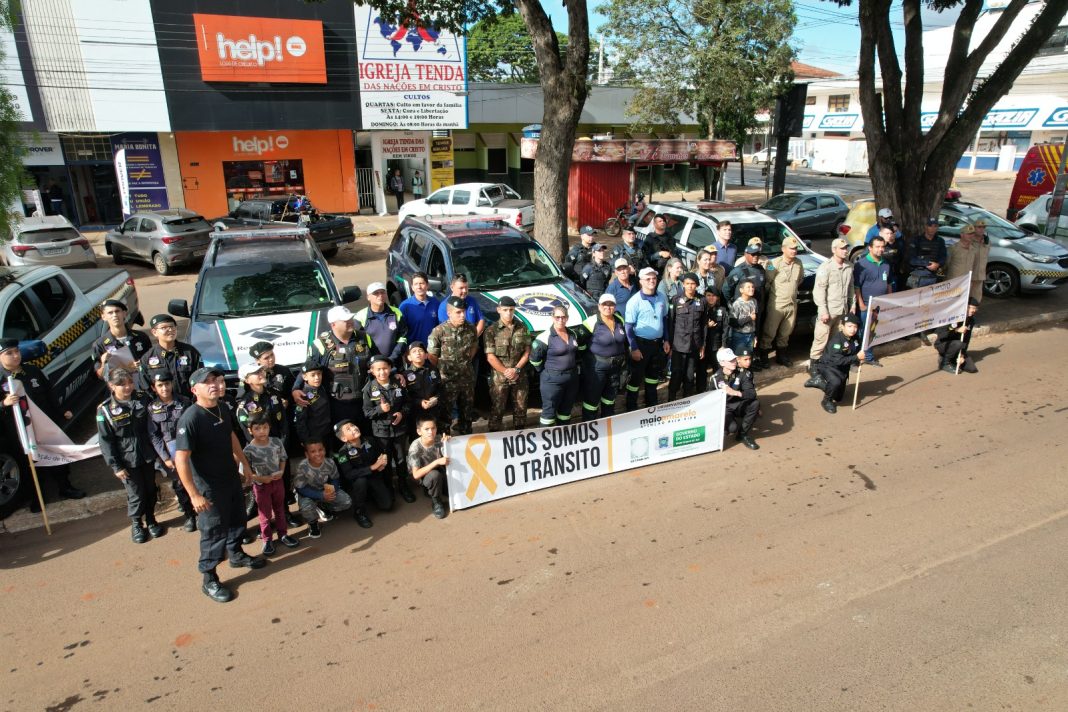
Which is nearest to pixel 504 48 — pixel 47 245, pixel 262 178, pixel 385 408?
pixel 262 178

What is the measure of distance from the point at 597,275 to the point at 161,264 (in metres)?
12.7

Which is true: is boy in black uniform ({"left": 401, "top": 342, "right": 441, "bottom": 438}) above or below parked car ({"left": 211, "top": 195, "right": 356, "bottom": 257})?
below

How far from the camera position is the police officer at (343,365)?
20.3 ft

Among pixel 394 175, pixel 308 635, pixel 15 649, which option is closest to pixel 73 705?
pixel 15 649

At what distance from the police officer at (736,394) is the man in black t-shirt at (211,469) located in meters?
4.73

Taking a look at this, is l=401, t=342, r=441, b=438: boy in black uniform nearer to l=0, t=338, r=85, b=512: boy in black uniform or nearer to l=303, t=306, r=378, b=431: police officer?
l=303, t=306, r=378, b=431: police officer

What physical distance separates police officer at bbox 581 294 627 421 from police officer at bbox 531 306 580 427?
0.61 ft

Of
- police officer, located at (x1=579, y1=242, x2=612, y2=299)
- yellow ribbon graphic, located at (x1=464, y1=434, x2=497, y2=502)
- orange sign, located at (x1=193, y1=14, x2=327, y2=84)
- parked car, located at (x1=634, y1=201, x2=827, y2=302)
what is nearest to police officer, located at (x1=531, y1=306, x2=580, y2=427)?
yellow ribbon graphic, located at (x1=464, y1=434, x2=497, y2=502)

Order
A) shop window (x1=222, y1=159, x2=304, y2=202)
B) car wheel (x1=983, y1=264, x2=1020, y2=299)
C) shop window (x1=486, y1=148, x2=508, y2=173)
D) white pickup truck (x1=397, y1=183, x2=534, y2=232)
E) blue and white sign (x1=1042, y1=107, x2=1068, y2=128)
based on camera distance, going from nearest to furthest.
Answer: car wheel (x1=983, y1=264, x2=1020, y2=299)
white pickup truck (x1=397, y1=183, x2=534, y2=232)
shop window (x1=222, y1=159, x2=304, y2=202)
shop window (x1=486, y1=148, x2=508, y2=173)
blue and white sign (x1=1042, y1=107, x2=1068, y2=128)

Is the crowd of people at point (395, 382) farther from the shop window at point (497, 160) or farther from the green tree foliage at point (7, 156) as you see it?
the shop window at point (497, 160)

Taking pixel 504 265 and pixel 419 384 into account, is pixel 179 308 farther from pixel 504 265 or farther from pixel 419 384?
pixel 504 265

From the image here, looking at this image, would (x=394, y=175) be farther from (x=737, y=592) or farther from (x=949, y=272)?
(x=737, y=592)

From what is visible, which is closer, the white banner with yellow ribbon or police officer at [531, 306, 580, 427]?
the white banner with yellow ribbon

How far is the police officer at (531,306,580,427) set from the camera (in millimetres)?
6809
